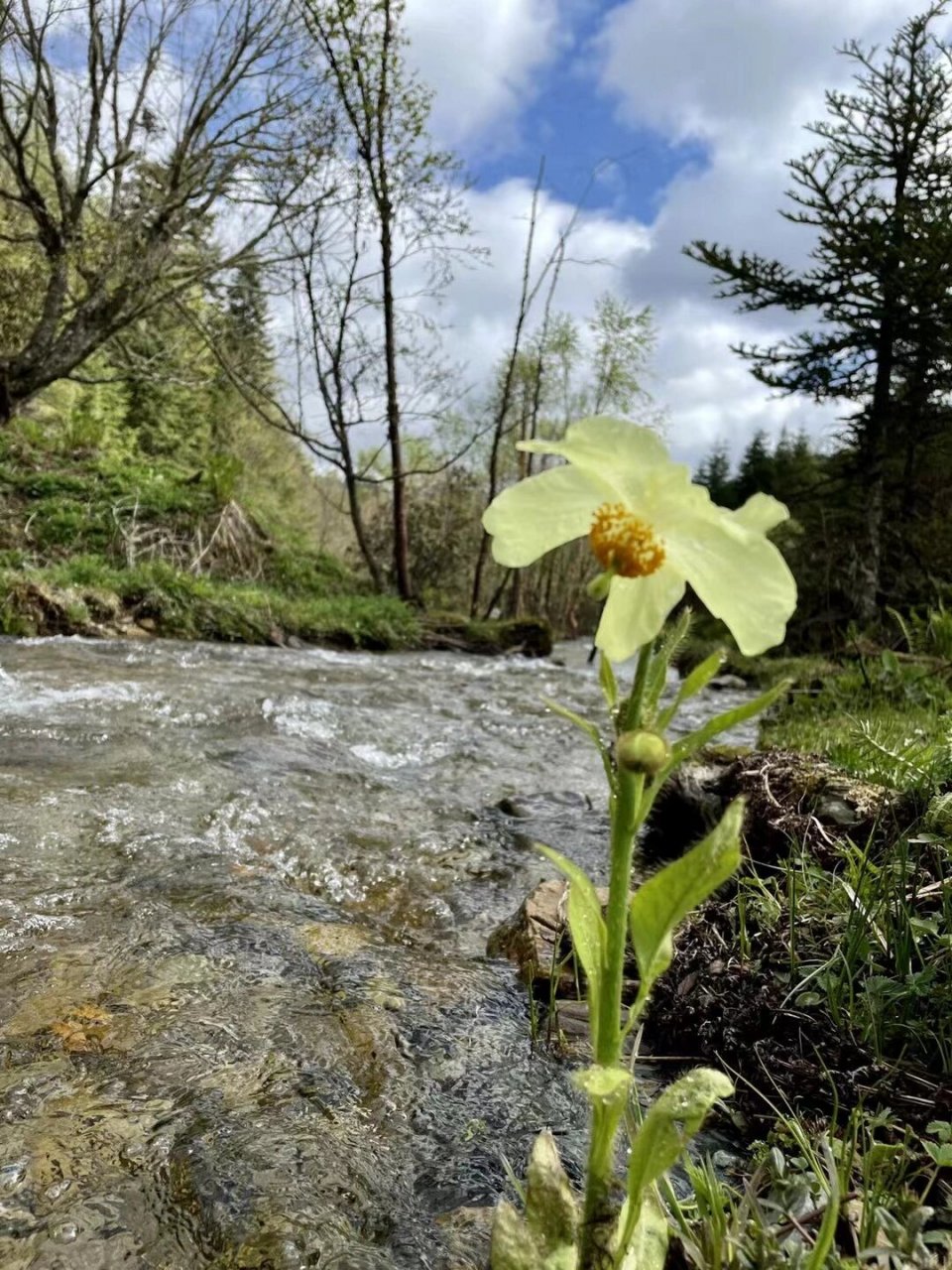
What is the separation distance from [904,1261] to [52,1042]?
138 centimetres

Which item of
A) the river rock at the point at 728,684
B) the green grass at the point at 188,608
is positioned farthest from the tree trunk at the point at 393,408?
the river rock at the point at 728,684

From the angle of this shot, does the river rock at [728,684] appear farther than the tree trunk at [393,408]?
No

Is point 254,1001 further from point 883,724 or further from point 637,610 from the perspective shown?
point 883,724

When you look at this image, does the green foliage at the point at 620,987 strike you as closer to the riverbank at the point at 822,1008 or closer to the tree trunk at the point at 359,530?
the riverbank at the point at 822,1008

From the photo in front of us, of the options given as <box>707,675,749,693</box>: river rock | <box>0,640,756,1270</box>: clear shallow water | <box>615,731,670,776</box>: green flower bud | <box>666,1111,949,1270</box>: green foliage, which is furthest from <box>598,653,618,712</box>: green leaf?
<box>707,675,749,693</box>: river rock

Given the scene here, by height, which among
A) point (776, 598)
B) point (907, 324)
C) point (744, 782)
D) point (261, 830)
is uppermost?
point (907, 324)

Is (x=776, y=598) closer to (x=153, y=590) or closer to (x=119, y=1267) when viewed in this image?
(x=119, y=1267)

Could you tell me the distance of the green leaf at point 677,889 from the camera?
2.49 ft

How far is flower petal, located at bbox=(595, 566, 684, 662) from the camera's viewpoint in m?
Result: 0.81

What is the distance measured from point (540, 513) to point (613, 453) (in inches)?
4.1

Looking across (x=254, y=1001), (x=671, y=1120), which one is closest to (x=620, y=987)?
(x=671, y=1120)

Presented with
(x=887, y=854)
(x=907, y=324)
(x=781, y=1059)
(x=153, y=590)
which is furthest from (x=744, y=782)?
(x=907, y=324)

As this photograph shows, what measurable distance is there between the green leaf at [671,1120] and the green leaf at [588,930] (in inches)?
3.5

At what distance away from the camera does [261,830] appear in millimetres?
2914
